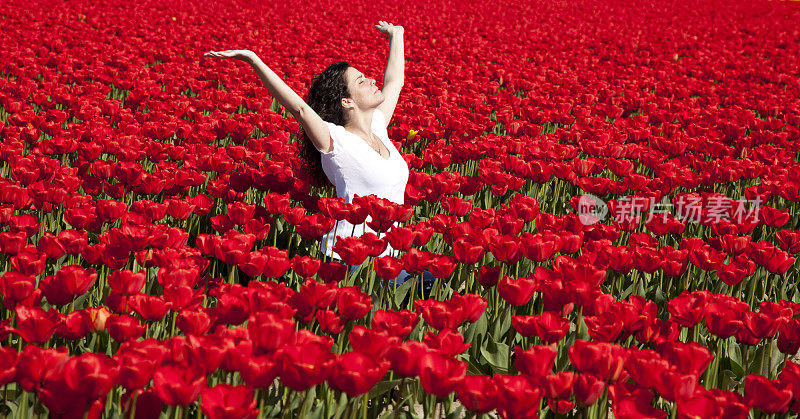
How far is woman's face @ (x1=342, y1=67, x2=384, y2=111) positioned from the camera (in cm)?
456

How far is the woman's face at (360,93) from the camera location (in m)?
4.56

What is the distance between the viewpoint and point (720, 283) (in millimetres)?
3963

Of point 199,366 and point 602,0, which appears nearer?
point 199,366

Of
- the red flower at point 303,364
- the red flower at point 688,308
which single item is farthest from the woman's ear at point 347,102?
the red flower at point 303,364

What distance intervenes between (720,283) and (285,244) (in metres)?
2.33

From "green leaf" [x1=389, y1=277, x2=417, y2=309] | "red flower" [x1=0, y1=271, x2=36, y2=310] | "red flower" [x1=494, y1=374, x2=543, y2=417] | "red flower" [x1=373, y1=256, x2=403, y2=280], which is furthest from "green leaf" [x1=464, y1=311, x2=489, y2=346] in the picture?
"red flower" [x1=0, y1=271, x2=36, y2=310]

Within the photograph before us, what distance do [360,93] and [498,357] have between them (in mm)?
1966

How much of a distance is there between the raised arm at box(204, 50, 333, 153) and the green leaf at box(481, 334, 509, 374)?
1.61 meters

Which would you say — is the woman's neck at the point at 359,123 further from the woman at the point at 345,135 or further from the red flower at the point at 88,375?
the red flower at the point at 88,375

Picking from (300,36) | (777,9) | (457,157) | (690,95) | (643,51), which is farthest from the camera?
(777,9)

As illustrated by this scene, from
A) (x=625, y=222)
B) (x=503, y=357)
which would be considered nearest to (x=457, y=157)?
(x=625, y=222)

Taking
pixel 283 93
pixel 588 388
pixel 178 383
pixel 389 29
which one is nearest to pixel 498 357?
pixel 588 388

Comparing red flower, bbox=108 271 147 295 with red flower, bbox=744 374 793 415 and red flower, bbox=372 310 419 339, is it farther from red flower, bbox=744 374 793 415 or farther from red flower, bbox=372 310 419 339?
red flower, bbox=744 374 793 415

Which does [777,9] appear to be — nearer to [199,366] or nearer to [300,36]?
[300,36]
